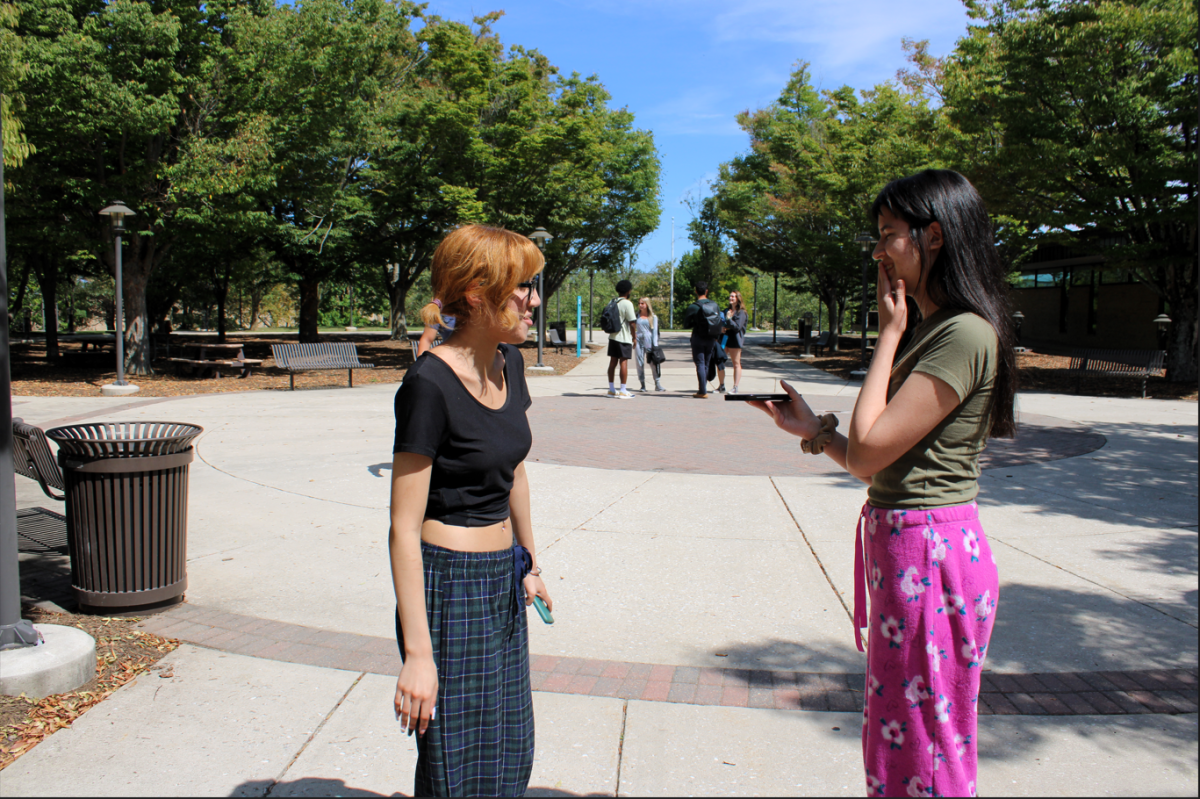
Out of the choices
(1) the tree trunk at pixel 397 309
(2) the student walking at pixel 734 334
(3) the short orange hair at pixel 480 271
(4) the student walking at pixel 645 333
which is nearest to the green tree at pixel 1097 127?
(2) the student walking at pixel 734 334

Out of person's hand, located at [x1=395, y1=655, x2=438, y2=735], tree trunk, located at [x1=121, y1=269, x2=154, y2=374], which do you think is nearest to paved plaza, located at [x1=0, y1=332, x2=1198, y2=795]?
person's hand, located at [x1=395, y1=655, x2=438, y2=735]

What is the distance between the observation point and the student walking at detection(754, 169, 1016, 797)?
1833 mm

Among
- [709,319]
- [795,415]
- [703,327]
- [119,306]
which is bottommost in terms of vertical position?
[795,415]

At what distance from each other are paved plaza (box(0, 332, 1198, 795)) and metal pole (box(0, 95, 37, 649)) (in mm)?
546

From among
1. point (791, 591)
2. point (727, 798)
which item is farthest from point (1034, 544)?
point (727, 798)

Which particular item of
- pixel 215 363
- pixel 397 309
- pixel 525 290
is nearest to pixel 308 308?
pixel 215 363

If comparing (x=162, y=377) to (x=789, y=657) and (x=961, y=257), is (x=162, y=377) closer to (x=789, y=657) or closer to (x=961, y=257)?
(x=789, y=657)

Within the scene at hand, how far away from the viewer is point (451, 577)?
2014 mm

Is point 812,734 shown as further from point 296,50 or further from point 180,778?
point 296,50

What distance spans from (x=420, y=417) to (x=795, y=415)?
1.01 m

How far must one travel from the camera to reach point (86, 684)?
11.6 feet

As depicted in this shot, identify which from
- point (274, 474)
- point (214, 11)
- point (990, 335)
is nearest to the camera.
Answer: point (990, 335)

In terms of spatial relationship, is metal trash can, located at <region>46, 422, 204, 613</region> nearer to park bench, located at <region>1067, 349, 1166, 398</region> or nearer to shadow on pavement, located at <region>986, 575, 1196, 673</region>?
shadow on pavement, located at <region>986, 575, 1196, 673</region>

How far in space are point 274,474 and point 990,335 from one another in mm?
7135
